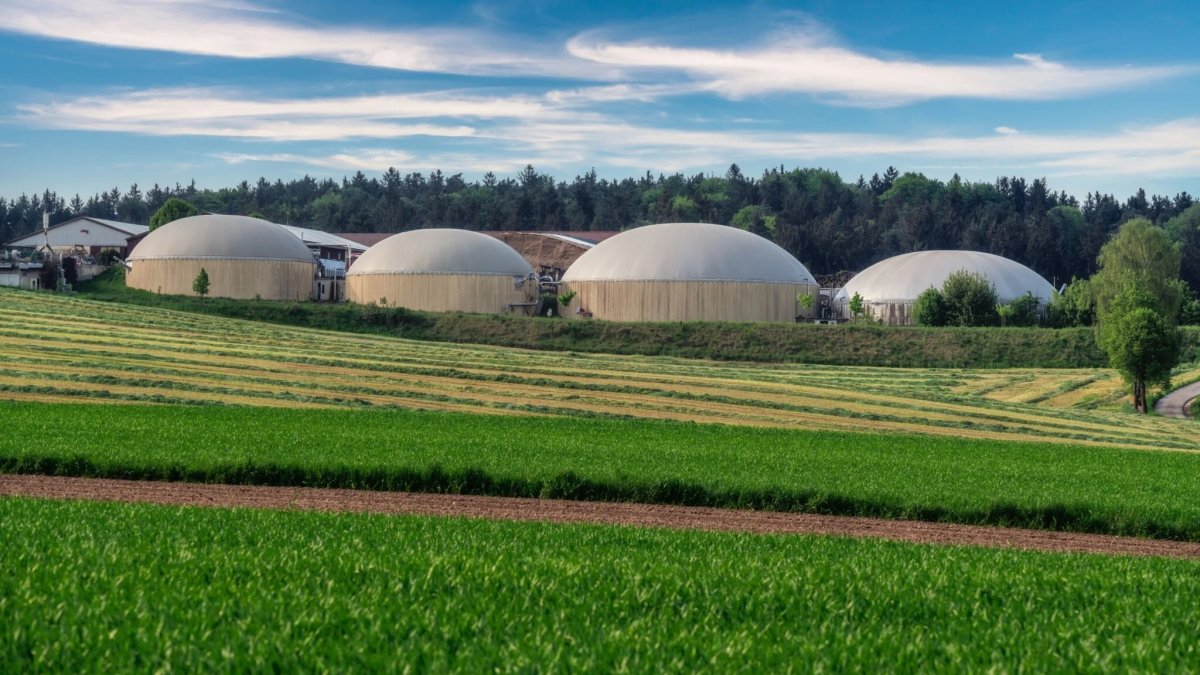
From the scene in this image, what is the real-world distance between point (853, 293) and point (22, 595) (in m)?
89.9

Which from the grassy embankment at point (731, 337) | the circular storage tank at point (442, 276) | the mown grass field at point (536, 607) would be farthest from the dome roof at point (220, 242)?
the mown grass field at point (536, 607)

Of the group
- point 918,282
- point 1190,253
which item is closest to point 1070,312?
point 918,282

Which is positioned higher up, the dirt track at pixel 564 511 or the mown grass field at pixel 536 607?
the mown grass field at pixel 536 607

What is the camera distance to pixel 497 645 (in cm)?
715

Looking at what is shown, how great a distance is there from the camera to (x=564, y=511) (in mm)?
19375

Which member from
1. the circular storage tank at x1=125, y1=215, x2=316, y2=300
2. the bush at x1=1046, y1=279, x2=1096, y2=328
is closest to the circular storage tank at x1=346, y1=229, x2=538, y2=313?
the circular storage tank at x1=125, y1=215, x2=316, y2=300

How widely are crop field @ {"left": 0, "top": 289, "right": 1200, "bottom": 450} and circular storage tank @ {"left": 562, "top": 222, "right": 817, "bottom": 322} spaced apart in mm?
23012

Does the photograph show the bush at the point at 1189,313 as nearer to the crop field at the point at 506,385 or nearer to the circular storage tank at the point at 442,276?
the crop field at the point at 506,385

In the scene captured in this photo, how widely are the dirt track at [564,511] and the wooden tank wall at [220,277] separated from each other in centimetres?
7256

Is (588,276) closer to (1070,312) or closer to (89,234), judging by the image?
(1070,312)

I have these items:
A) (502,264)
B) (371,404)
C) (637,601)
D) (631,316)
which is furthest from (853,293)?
(637,601)

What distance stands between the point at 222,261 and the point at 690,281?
35414 mm

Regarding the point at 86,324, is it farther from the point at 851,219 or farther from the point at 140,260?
the point at 851,219

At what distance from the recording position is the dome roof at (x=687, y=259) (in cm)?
8644
